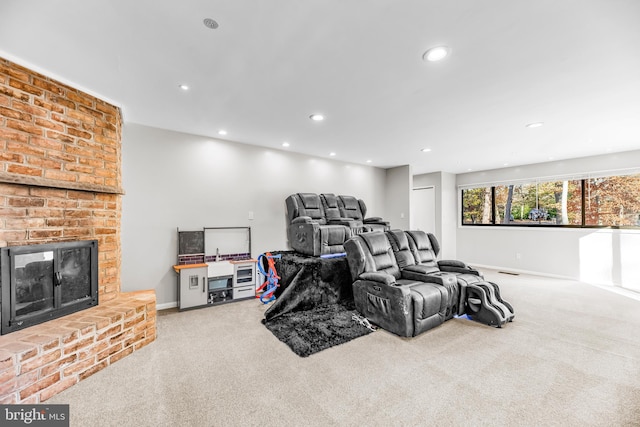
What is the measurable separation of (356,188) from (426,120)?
2742 millimetres

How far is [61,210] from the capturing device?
7.53 feet

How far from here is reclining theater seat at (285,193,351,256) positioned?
12.4ft

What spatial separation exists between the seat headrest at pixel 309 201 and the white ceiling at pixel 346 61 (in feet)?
4.24

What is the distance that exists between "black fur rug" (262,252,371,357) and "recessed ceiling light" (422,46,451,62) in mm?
2495

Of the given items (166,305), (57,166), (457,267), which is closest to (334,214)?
(457,267)

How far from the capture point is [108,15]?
1568 mm

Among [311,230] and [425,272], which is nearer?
[425,272]

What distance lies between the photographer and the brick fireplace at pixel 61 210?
1.80 metres

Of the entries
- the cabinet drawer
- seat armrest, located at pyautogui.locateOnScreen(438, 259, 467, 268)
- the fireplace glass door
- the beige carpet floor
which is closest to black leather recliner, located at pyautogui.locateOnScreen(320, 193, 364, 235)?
seat armrest, located at pyautogui.locateOnScreen(438, 259, 467, 268)

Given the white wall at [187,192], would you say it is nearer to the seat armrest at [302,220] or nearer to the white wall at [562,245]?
the seat armrest at [302,220]

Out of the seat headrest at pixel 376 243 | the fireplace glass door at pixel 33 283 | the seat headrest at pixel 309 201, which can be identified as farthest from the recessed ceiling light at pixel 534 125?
the fireplace glass door at pixel 33 283

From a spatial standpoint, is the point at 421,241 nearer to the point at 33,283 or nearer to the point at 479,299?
the point at 479,299

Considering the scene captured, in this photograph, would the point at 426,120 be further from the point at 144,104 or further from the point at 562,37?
the point at 144,104

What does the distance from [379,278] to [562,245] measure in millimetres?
5007
